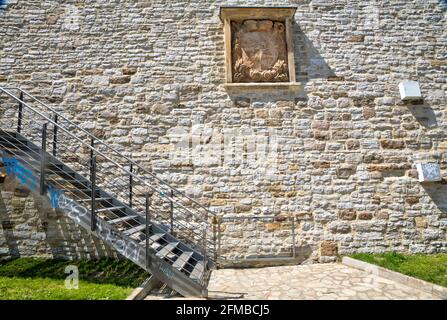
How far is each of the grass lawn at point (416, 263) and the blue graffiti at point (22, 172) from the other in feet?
15.8

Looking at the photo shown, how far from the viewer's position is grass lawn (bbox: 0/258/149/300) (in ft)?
11.5

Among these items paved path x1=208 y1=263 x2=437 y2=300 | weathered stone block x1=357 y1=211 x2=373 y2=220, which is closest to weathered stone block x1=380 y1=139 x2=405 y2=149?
weathered stone block x1=357 y1=211 x2=373 y2=220

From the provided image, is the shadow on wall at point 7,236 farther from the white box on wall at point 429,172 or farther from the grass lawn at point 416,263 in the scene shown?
the white box on wall at point 429,172

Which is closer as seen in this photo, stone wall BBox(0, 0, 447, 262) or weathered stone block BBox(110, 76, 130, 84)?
stone wall BBox(0, 0, 447, 262)

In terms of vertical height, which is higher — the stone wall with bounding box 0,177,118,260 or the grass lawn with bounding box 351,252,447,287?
the stone wall with bounding box 0,177,118,260

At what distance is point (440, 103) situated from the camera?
5.85 meters

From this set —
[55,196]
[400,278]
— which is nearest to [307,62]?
[400,278]

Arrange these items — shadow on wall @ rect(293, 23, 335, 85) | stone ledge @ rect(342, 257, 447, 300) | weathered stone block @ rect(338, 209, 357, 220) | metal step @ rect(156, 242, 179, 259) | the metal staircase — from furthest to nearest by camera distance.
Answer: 1. shadow on wall @ rect(293, 23, 335, 85)
2. weathered stone block @ rect(338, 209, 357, 220)
3. metal step @ rect(156, 242, 179, 259)
4. the metal staircase
5. stone ledge @ rect(342, 257, 447, 300)

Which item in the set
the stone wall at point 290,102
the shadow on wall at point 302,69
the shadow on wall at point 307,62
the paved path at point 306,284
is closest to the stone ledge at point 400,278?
the paved path at point 306,284

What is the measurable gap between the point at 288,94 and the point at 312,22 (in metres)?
1.57

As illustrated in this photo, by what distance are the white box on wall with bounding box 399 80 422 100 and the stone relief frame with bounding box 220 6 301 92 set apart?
188 cm

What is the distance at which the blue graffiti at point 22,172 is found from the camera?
3.94 metres

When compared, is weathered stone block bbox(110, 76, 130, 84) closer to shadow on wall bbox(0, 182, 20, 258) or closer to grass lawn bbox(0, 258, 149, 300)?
shadow on wall bbox(0, 182, 20, 258)

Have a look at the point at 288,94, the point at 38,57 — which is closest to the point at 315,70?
the point at 288,94
